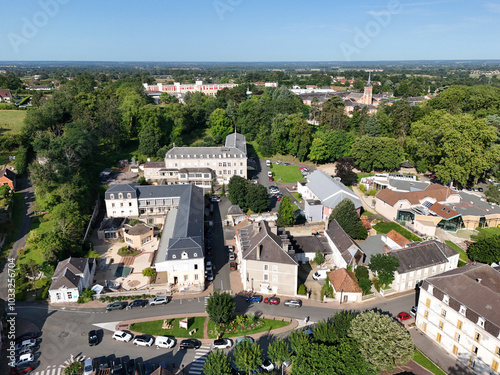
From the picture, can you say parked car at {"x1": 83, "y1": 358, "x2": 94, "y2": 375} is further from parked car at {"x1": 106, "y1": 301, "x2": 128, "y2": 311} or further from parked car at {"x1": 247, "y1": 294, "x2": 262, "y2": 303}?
parked car at {"x1": 247, "y1": 294, "x2": 262, "y2": 303}

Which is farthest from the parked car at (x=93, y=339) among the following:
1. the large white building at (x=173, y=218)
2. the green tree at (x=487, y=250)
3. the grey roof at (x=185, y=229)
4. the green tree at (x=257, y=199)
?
the green tree at (x=487, y=250)

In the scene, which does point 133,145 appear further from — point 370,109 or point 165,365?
point 370,109

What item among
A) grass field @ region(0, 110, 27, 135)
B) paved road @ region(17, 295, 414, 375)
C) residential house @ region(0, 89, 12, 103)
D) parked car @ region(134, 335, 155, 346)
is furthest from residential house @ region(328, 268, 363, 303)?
residential house @ region(0, 89, 12, 103)

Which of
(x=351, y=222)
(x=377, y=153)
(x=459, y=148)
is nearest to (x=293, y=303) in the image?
(x=351, y=222)

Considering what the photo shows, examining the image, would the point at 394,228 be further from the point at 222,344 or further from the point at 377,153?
the point at 222,344

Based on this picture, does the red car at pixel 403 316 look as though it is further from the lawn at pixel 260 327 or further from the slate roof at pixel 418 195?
the slate roof at pixel 418 195

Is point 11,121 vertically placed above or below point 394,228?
above

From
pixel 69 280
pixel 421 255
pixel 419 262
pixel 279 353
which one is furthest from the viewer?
pixel 421 255
